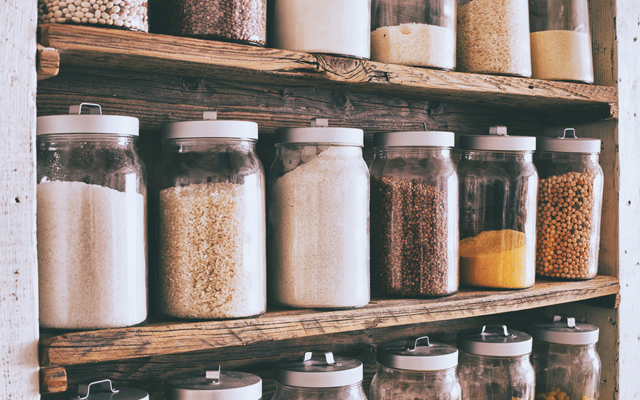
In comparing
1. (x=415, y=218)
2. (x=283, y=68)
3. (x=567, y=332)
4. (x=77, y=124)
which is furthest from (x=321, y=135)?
(x=567, y=332)

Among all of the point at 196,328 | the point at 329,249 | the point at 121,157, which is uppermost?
the point at 121,157

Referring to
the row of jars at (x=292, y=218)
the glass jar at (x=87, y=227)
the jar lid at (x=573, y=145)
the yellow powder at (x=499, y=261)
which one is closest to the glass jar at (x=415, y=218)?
the row of jars at (x=292, y=218)

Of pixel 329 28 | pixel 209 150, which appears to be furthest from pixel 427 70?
pixel 209 150

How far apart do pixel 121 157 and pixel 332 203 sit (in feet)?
1.09

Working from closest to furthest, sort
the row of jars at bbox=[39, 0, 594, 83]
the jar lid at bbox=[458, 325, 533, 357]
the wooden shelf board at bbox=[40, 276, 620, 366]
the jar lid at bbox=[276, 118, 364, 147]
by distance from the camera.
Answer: the wooden shelf board at bbox=[40, 276, 620, 366] → the row of jars at bbox=[39, 0, 594, 83] → the jar lid at bbox=[276, 118, 364, 147] → the jar lid at bbox=[458, 325, 533, 357]

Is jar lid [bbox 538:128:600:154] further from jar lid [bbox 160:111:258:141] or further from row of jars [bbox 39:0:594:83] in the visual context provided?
jar lid [bbox 160:111:258:141]

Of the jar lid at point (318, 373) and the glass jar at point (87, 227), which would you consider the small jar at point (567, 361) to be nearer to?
the jar lid at point (318, 373)

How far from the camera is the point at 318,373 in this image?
0.95 metres

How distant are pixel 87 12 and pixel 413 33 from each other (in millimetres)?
568

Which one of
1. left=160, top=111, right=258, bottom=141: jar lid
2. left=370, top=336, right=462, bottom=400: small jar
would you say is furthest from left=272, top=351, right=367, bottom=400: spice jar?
left=160, top=111, right=258, bottom=141: jar lid

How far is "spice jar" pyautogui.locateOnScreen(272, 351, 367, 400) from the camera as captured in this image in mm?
946

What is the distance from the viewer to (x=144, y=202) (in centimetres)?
82

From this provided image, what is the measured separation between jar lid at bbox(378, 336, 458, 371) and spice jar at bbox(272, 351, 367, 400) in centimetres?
10
